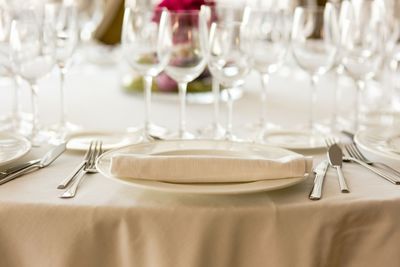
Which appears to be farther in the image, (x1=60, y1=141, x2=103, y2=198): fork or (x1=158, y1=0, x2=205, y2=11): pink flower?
(x1=158, y1=0, x2=205, y2=11): pink flower

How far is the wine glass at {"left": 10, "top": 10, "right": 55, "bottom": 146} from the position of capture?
4.56 ft

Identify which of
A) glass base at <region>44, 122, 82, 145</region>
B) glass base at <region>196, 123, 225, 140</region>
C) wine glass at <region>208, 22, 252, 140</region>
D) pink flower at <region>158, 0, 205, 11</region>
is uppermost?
pink flower at <region>158, 0, 205, 11</region>

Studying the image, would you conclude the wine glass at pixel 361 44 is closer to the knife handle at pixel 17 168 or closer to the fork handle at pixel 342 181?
the fork handle at pixel 342 181

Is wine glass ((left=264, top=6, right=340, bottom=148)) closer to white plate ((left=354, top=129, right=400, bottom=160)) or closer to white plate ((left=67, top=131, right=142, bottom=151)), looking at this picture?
white plate ((left=354, top=129, right=400, bottom=160))

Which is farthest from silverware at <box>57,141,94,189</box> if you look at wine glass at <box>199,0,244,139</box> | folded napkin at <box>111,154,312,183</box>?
wine glass at <box>199,0,244,139</box>

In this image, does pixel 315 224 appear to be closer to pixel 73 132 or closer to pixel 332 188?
pixel 332 188

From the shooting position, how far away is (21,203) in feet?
3.54

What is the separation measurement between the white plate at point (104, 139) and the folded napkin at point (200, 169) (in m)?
0.29

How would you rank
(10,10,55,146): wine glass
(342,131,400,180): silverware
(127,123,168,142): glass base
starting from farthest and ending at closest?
1. (127,123,168,142): glass base
2. (10,10,55,146): wine glass
3. (342,131,400,180): silverware

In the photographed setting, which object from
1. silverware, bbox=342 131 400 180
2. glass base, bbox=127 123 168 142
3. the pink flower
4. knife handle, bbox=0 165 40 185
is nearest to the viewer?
knife handle, bbox=0 165 40 185

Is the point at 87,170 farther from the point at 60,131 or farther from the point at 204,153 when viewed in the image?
the point at 60,131

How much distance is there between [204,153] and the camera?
1291mm

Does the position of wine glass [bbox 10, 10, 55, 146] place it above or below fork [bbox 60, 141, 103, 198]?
above

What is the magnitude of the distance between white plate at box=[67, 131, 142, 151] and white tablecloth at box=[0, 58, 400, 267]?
0.79ft
